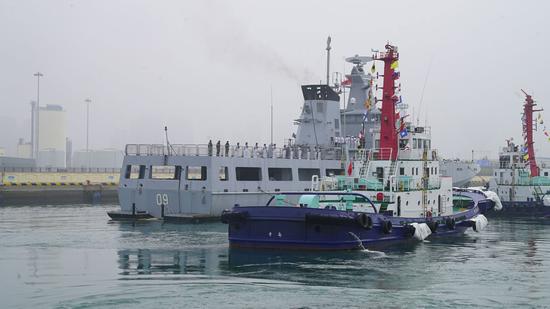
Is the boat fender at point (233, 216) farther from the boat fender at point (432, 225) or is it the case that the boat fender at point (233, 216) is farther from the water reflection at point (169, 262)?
the boat fender at point (432, 225)

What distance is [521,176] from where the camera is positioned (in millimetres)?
53938

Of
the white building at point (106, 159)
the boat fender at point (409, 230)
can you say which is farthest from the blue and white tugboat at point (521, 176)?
the white building at point (106, 159)

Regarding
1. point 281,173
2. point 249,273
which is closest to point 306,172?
point 281,173

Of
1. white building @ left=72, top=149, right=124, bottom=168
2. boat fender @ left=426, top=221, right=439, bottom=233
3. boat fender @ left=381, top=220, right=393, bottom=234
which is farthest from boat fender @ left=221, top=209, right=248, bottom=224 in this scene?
white building @ left=72, top=149, right=124, bottom=168

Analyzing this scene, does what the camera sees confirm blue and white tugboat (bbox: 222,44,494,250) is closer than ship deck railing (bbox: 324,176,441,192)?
Yes

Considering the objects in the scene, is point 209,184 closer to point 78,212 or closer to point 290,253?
point 78,212

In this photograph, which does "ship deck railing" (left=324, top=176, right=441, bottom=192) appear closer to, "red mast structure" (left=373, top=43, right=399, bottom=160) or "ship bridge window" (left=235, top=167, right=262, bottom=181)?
"red mast structure" (left=373, top=43, right=399, bottom=160)

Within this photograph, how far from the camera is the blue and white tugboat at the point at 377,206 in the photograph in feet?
90.2

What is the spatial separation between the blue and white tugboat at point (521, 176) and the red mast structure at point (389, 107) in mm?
21294

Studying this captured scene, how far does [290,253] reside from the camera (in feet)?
89.6

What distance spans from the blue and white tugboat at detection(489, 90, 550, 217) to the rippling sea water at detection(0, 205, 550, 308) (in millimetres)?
17602

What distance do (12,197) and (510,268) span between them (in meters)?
48.2

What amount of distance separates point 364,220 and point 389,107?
853cm

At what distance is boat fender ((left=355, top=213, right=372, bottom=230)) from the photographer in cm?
2745
